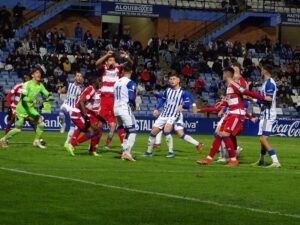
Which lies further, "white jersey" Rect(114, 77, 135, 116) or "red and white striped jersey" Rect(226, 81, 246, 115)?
"white jersey" Rect(114, 77, 135, 116)

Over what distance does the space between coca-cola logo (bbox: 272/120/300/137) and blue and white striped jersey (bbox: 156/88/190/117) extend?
69.1ft

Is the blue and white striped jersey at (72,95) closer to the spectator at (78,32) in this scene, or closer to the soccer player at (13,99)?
the soccer player at (13,99)

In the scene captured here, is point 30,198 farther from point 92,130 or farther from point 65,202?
point 92,130

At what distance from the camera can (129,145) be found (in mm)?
21750

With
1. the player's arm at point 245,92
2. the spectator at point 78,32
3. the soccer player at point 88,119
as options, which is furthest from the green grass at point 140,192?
the spectator at point 78,32

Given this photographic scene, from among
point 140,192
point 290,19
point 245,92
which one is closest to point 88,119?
point 245,92

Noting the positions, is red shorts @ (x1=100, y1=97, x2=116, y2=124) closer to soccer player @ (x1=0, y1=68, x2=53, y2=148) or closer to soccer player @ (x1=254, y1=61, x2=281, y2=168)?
soccer player @ (x1=0, y1=68, x2=53, y2=148)

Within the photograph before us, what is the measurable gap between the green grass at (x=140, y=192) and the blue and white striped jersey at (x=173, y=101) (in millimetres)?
1776

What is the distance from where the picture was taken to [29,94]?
26.0 m

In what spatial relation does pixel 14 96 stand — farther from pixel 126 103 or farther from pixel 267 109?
pixel 267 109

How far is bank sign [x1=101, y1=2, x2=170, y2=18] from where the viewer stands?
177 feet

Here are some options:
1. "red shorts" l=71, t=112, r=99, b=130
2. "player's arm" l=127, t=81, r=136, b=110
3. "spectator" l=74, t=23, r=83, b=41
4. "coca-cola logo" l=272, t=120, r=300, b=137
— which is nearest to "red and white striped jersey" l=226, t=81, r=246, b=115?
"player's arm" l=127, t=81, r=136, b=110

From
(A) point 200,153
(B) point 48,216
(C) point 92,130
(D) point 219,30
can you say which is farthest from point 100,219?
(D) point 219,30

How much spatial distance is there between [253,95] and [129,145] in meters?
3.29
